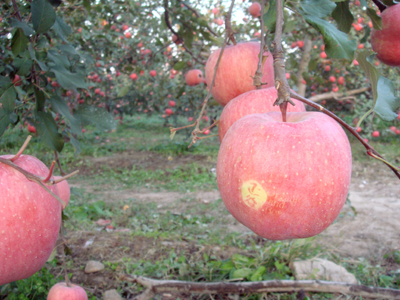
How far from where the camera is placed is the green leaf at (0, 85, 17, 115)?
3.54ft

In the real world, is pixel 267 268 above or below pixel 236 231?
above

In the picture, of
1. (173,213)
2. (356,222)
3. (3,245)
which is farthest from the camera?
(173,213)

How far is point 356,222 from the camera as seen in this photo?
3.62 m

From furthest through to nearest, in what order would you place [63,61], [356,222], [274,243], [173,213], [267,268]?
[173,213] → [356,222] → [274,243] → [267,268] → [63,61]

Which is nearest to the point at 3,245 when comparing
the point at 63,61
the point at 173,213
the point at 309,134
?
the point at 309,134

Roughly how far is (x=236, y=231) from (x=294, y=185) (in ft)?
9.30

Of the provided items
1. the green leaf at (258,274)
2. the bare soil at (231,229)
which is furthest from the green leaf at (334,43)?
the bare soil at (231,229)

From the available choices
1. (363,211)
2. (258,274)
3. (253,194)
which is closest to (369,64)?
(253,194)

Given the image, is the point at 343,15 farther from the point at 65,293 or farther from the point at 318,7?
the point at 65,293

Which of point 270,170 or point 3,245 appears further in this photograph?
point 3,245

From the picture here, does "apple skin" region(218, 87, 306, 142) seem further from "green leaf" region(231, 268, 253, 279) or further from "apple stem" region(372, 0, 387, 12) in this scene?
"green leaf" region(231, 268, 253, 279)

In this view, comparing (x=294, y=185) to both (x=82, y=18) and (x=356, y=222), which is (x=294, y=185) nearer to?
(x=356, y=222)

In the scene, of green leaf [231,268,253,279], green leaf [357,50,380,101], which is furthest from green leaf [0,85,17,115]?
green leaf [231,268,253,279]

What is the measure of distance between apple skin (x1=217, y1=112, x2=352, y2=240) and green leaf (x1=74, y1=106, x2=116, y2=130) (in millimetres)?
808
